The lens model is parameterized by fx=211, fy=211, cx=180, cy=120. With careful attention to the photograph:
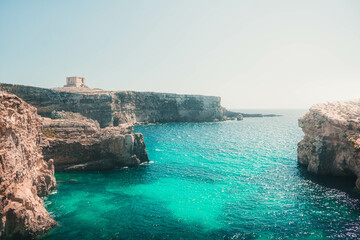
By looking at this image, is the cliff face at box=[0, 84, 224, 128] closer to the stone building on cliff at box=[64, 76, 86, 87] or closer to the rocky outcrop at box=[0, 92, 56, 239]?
the stone building on cliff at box=[64, 76, 86, 87]

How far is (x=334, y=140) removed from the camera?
108ft

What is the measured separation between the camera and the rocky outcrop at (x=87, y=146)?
112ft

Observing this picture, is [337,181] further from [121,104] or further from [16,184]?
[121,104]

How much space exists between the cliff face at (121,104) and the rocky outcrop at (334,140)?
8448cm

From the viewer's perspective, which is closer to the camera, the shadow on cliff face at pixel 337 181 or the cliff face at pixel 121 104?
the shadow on cliff face at pixel 337 181

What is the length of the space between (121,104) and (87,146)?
279ft

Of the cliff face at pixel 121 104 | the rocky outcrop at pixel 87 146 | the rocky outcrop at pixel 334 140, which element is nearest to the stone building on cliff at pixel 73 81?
the cliff face at pixel 121 104

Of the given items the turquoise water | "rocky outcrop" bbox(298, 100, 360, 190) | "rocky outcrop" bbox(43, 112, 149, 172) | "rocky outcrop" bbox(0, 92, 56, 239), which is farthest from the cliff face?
"rocky outcrop" bbox(298, 100, 360, 190)

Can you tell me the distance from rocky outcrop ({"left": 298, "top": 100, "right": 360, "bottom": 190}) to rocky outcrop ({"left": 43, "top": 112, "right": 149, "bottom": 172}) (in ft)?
99.8

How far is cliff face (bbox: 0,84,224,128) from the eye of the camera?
3159 inches

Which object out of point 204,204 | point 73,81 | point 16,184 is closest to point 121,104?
point 73,81

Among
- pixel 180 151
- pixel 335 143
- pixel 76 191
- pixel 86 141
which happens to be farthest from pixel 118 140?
pixel 335 143

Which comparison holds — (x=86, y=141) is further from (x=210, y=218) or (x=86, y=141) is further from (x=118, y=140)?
(x=210, y=218)

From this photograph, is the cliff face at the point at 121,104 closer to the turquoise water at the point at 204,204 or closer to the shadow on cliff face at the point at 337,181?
the turquoise water at the point at 204,204
